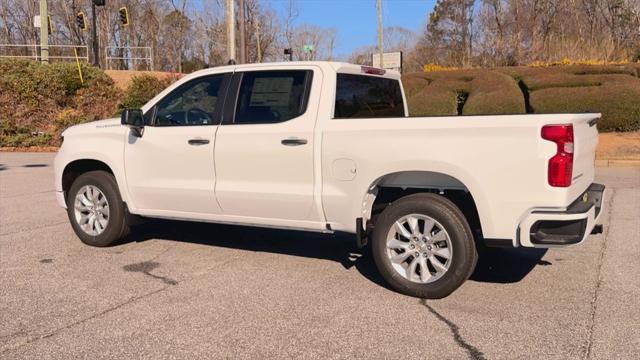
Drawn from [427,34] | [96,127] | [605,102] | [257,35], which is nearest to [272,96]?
[96,127]

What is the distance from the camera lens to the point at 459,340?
4.01 metres

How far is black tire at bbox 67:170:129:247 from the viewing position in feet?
20.8

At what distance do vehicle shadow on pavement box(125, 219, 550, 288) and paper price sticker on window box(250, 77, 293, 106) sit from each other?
1670mm

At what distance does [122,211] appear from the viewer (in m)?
6.36

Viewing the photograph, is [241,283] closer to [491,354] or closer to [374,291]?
[374,291]

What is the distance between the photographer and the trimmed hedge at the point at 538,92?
15734 mm

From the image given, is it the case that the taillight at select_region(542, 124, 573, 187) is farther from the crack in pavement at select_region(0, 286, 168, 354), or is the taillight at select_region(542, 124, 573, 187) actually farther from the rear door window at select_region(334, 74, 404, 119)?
the crack in pavement at select_region(0, 286, 168, 354)

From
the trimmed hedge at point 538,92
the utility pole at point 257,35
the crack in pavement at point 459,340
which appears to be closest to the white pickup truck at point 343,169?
the crack in pavement at point 459,340

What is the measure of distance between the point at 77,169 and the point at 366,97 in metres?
3.45

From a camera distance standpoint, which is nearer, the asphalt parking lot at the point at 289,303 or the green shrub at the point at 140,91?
the asphalt parking lot at the point at 289,303

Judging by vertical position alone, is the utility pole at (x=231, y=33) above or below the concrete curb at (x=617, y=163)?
above

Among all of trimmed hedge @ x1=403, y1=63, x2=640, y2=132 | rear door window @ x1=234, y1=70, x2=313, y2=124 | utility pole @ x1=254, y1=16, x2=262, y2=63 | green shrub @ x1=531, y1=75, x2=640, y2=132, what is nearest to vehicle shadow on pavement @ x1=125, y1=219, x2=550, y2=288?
rear door window @ x1=234, y1=70, x2=313, y2=124

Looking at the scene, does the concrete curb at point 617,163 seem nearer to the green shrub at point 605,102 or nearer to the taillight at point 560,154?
the green shrub at point 605,102

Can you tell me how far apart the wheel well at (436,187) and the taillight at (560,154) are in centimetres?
71
